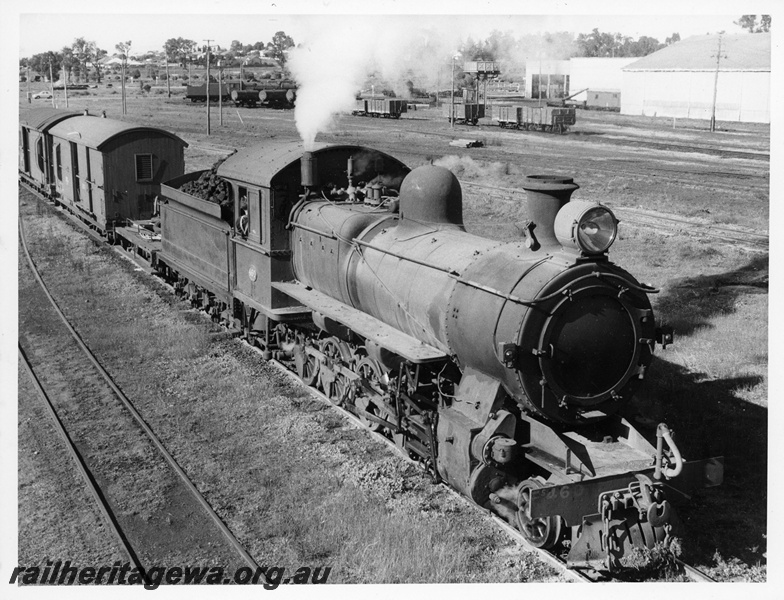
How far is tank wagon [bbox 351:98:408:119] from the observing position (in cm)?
5728

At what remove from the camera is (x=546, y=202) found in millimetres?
7895

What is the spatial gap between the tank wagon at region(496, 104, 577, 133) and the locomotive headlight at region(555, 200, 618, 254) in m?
46.2

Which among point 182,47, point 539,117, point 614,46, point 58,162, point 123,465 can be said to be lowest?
point 123,465

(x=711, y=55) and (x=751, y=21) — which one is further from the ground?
(x=711, y=55)

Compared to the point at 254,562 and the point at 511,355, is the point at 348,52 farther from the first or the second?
the point at 254,562

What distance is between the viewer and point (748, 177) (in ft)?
102

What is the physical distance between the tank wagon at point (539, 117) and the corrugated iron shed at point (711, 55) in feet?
24.5

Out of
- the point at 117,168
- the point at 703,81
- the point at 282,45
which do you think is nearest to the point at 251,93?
the point at 282,45

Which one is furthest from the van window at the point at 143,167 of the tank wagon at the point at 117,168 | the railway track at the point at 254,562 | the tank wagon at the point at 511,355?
the tank wagon at the point at 511,355

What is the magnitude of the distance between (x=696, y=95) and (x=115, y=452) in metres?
51.1

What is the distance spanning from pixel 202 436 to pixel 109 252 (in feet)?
42.4

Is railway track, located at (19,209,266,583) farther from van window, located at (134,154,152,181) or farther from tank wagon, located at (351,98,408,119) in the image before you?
tank wagon, located at (351,98,408,119)

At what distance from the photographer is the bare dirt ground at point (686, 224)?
370 inches

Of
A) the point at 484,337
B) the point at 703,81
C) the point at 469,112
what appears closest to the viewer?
the point at 484,337
